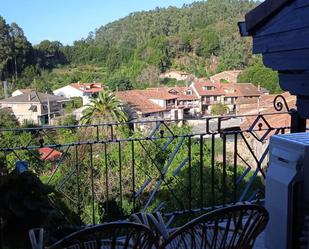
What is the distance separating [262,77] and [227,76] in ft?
30.6

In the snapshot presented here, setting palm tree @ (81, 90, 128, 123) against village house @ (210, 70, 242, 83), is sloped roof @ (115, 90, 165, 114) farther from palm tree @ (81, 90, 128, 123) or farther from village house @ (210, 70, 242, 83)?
village house @ (210, 70, 242, 83)

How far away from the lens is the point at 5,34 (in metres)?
49.8

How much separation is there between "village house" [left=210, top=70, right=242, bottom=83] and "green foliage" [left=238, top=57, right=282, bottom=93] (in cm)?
199

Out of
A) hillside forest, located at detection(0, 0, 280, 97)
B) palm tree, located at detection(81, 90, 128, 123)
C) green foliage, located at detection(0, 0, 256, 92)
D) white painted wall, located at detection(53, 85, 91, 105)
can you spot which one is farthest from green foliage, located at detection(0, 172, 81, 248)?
green foliage, located at detection(0, 0, 256, 92)

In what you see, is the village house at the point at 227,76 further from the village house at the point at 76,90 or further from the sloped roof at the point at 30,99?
the sloped roof at the point at 30,99

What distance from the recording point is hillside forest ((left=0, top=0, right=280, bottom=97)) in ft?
157

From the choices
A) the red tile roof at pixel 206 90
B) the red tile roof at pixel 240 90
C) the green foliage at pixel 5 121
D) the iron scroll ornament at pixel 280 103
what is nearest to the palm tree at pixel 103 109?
the green foliage at pixel 5 121

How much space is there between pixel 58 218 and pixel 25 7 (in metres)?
65.2

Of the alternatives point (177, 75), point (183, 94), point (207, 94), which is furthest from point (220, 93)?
point (177, 75)

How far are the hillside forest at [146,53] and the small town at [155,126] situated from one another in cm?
24

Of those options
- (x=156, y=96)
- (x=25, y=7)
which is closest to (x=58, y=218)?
(x=156, y=96)

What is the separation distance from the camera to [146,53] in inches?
2143

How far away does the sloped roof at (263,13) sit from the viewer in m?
2.26

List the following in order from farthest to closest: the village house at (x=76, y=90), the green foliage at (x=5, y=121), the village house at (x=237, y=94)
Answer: the village house at (x=76, y=90) < the village house at (x=237, y=94) < the green foliage at (x=5, y=121)
